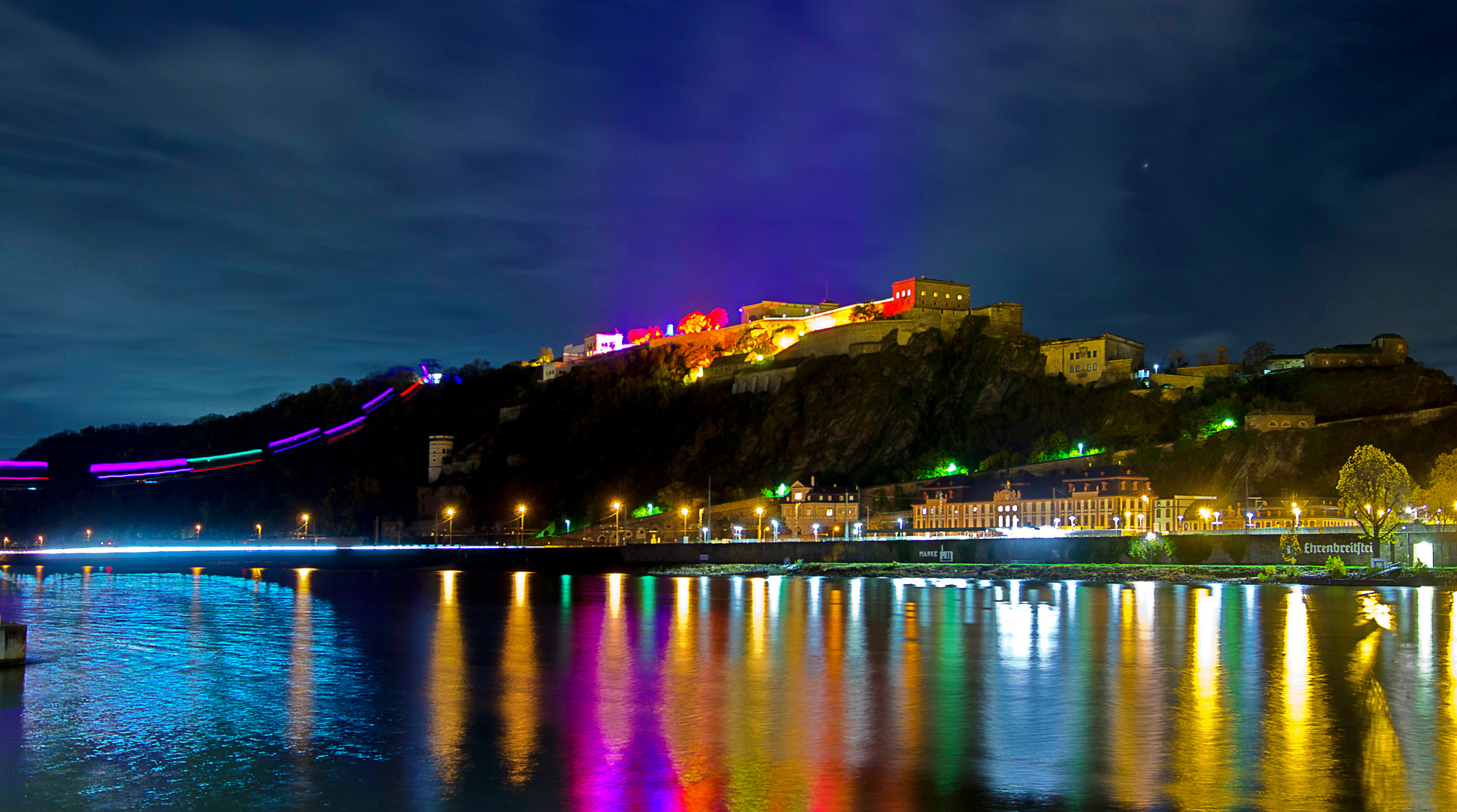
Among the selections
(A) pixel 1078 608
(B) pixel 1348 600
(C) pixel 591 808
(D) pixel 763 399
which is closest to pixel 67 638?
(C) pixel 591 808

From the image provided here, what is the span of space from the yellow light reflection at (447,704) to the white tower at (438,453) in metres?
97.1

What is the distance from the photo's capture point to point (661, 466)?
352ft

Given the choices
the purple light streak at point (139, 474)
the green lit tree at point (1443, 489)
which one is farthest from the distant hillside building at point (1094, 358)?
the purple light streak at point (139, 474)

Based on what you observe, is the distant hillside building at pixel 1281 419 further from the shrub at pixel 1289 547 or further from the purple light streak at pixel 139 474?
the purple light streak at pixel 139 474

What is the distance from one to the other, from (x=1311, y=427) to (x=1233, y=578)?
27016mm

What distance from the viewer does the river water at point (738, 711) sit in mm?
11781

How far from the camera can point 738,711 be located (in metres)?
17.6

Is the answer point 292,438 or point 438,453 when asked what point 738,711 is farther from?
point 292,438

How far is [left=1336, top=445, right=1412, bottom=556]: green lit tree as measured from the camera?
177ft

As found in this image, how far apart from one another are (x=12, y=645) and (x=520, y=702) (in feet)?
38.2

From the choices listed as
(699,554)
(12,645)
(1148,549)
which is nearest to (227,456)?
(699,554)

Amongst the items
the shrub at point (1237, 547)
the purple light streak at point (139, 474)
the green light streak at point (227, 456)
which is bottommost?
the shrub at point (1237, 547)

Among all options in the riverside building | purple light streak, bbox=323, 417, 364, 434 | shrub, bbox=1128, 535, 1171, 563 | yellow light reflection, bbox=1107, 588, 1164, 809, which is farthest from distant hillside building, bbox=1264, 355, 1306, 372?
Result: purple light streak, bbox=323, 417, 364, 434

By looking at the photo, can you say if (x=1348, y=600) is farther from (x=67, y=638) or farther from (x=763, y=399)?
(x=763, y=399)
